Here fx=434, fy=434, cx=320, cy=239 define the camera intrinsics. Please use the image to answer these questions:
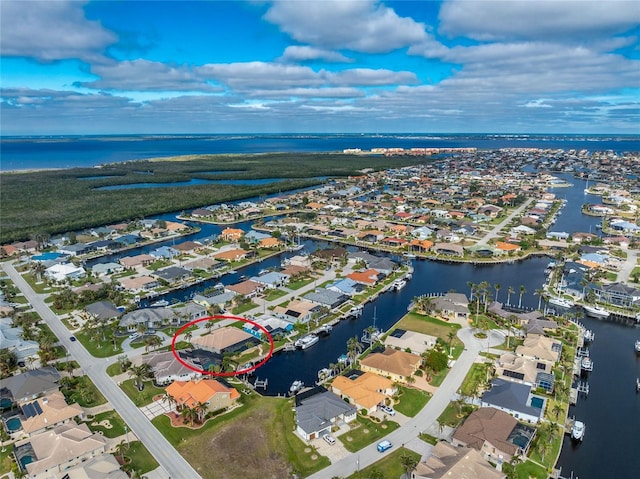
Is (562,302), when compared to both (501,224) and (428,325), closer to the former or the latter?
(428,325)

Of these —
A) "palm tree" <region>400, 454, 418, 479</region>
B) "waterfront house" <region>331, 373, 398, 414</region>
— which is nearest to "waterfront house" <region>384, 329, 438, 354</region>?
"waterfront house" <region>331, 373, 398, 414</region>

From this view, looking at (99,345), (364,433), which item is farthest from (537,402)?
(99,345)

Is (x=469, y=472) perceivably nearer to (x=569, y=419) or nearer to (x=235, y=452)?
(x=569, y=419)

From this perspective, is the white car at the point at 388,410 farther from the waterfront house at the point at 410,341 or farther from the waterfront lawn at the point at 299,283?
the waterfront lawn at the point at 299,283

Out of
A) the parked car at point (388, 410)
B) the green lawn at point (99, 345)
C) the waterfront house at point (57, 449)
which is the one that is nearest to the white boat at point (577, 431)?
the parked car at point (388, 410)

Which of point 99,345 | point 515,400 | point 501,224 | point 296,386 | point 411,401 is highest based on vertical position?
point 501,224
